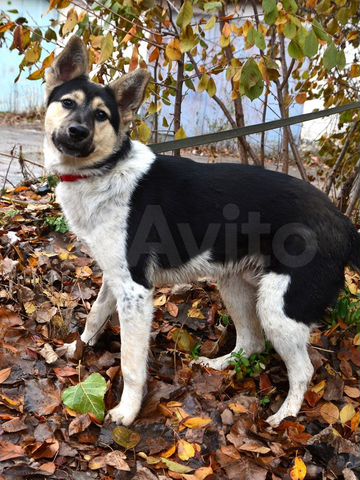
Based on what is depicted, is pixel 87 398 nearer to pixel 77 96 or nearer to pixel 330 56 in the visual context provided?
pixel 77 96

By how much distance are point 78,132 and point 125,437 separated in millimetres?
1557

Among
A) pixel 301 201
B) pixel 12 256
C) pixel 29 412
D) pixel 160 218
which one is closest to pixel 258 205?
pixel 301 201

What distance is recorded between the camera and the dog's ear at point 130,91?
10.0ft

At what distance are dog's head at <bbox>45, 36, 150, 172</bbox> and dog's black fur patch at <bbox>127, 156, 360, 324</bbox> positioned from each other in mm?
308

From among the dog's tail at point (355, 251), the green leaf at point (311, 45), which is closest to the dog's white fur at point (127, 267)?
the dog's tail at point (355, 251)

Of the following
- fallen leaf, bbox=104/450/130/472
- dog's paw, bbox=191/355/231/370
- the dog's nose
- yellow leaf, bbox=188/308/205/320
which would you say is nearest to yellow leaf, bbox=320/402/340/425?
dog's paw, bbox=191/355/231/370

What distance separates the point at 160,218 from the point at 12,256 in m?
1.60

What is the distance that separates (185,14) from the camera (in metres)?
3.20

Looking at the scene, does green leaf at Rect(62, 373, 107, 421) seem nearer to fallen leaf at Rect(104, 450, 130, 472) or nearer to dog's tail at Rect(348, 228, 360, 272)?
fallen leaf at Rect(104, 450, 130, 472)

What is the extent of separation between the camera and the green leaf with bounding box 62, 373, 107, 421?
2.91 metres

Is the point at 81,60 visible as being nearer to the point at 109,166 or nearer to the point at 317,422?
the point at 109,166

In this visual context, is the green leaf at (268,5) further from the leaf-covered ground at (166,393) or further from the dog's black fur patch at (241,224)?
the leaf-covered ground at (166,393)

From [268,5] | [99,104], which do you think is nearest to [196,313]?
[99,104]

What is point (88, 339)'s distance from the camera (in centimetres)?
352
